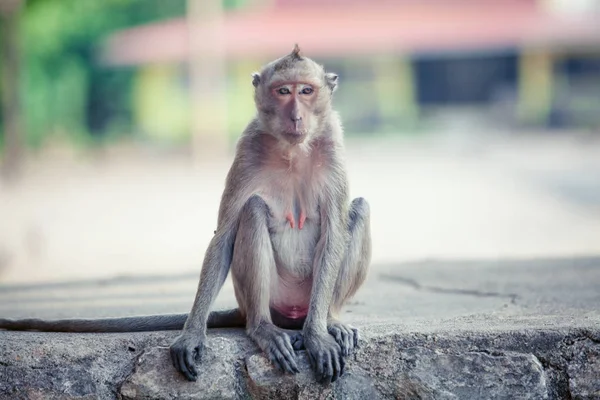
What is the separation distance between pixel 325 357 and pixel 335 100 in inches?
881

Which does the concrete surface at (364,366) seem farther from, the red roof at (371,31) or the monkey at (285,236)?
the red roof at (371,31)

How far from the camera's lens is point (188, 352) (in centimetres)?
402

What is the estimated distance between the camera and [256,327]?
13.8 ft

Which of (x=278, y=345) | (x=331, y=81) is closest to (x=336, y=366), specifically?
(x=278, y=345)

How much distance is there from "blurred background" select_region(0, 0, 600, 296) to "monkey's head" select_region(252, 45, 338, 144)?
9963 mm

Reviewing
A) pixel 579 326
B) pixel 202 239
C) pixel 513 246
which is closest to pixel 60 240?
pixel 202 239

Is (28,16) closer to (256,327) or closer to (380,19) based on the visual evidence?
(380,19)

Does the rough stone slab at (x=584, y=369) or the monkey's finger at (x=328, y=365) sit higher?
the monkey's finger at (x=328, y=365)

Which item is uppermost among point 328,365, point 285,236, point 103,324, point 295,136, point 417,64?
point 417,64

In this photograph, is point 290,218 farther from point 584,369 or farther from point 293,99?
point 584,369

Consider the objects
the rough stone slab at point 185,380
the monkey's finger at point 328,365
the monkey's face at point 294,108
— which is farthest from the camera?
the monkey's face at point 294,108

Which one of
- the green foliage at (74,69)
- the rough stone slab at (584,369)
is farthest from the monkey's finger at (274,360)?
the green foliage at (74,69)

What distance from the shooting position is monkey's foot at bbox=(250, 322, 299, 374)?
404cm

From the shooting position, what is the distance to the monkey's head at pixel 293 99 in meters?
4.25
